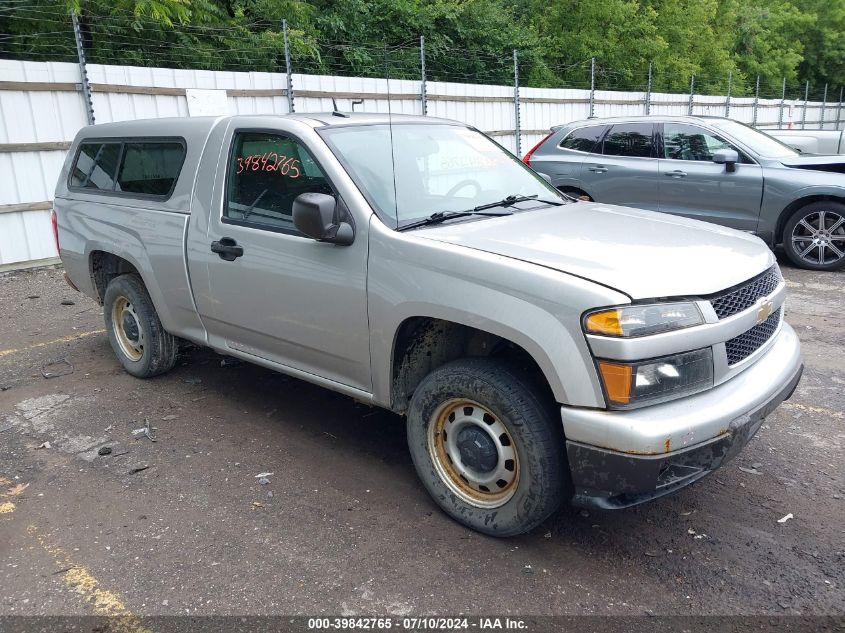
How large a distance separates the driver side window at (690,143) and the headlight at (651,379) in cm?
678

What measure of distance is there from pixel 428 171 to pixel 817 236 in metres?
6.20

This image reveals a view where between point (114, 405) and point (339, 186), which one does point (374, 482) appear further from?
point (114, 405)

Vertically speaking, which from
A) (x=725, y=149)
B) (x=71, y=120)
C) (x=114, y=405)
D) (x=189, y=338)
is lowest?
(x=114, y=405)

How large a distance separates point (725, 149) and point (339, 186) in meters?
6.64

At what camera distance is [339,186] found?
3.72 m

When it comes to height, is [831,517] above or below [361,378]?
below

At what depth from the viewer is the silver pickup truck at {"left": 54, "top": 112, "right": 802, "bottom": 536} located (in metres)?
2.85

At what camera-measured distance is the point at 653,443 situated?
2744 millimetres

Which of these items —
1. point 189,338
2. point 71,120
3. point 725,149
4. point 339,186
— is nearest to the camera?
point 339,186

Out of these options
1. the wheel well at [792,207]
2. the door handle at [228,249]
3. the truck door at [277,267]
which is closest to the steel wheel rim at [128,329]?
the truck door at [277,267]

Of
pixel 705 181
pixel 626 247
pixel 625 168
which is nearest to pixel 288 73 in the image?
pixel 625 168

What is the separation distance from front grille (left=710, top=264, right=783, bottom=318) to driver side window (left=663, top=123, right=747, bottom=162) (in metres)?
5.91

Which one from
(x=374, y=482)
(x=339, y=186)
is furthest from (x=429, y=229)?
(x=374, y=482)

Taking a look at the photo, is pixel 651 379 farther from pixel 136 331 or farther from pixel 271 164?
pixel 136 331
